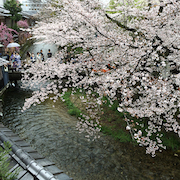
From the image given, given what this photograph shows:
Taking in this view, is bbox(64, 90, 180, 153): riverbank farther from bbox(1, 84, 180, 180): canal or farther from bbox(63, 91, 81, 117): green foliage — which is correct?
bbox(1, 84, 180, 180): canal

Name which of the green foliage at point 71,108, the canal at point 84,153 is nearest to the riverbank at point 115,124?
the green foliage at point 71,108

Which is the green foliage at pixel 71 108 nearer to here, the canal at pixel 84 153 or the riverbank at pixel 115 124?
the riverbank at pixel 115 124

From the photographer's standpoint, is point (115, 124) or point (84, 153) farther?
point (115, 124)

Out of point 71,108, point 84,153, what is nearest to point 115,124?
point 84,153

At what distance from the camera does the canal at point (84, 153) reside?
7148 mm

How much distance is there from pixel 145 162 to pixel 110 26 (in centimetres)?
772

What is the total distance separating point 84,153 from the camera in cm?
816

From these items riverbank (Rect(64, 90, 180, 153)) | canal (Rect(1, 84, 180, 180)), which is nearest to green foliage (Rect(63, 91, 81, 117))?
riverbank (Rect(64, 90, 180, 153))

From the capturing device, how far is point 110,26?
29.3ft

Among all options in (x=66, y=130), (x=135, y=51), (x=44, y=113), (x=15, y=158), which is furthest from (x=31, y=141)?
(x=135, y=51)

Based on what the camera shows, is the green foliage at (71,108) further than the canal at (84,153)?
Yes

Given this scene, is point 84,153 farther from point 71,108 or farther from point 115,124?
point 71,108

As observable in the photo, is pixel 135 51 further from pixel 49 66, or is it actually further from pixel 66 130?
pixel 66 130

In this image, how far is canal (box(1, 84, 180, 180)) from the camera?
715cm
